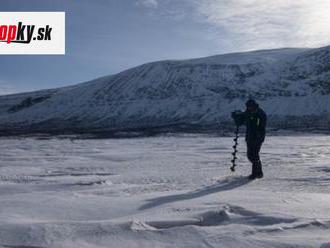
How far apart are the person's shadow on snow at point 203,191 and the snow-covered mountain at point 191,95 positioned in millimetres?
76192

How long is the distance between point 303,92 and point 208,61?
36.8 metres

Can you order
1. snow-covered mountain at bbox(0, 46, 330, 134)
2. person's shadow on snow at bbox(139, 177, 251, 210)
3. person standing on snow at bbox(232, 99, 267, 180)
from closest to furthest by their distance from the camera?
person's shadow on snow at bbox(139, 177, 251, 210)
person standing on snow at bbox(232, 99, 267, 180)
snow-covered mountain at bbox(0, 46, 330, 134)

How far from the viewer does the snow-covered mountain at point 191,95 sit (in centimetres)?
9400

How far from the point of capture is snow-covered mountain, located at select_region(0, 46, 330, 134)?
94.0 meters

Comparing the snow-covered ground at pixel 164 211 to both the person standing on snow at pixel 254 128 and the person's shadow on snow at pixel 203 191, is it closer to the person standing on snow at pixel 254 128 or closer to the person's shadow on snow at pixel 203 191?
the person's shadow on snow at pixel 203 191

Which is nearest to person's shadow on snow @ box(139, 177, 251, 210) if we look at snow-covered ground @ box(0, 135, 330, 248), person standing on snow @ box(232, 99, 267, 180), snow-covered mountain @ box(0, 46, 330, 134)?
snow-covered ground @ box(0, 135, 330, 248)

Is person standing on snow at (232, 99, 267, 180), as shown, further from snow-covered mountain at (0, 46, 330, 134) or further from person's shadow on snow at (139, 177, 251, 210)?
snow-covered mountain at (0, 46, 330, 134)

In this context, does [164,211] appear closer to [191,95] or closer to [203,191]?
[203,191]

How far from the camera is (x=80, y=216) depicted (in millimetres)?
4625

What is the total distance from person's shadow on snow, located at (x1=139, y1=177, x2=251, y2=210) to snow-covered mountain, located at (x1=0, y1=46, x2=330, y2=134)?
250ft

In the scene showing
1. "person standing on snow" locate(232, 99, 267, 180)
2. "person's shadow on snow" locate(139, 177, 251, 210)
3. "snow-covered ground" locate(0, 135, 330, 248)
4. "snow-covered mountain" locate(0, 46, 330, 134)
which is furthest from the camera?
"snow-covered mountain" locate(0, 46, 330, 134)

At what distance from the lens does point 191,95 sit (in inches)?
4279

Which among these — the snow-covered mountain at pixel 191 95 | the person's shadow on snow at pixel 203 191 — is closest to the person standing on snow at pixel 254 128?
the person's shadow on snow at pixel 203 191

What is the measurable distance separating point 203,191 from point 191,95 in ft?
336
